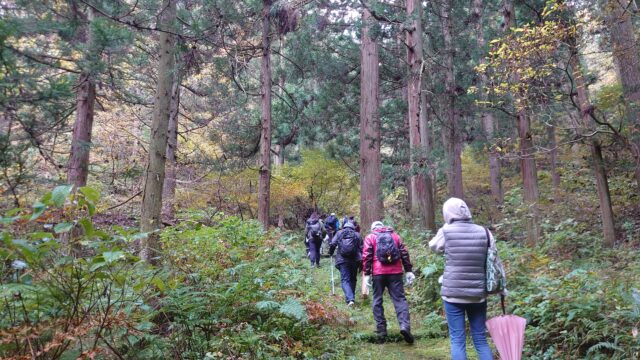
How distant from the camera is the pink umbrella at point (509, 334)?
3971 millimetres

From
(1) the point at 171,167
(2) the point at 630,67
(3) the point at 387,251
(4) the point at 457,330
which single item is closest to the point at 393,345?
(3) the point at 387,251

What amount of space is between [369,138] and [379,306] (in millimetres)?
6657

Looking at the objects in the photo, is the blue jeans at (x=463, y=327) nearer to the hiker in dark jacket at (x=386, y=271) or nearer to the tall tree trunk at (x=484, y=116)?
the hiker in dark jacket at (x=386, y=271)

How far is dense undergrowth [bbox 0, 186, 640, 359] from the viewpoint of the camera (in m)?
2.74

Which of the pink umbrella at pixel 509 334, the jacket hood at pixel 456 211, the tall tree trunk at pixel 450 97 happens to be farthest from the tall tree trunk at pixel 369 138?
the pink umbrella at pixel 509 334

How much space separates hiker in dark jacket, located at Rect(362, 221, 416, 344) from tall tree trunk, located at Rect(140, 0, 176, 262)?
3017 millimetres

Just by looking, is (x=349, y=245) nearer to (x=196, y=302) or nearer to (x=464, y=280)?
(x=464, y=280)

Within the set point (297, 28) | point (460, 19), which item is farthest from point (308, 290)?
point (460, 19)

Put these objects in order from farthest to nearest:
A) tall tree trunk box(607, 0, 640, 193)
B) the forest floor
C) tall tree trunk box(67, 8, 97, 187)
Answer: tall tree trunk box(67, 8, 97, 187), tall tree trunk box(607, 0, 640, 193), the forest floor

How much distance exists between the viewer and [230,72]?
12352 millimetres

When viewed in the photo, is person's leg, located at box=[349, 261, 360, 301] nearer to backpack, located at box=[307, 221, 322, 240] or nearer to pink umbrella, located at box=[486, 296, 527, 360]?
pink umbrella, located at box=[486, 296, 527, 360]

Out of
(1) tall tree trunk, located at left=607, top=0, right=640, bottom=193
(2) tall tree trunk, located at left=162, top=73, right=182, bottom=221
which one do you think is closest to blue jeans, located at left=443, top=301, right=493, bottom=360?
(1) tall tree trunk, located at left=607, top=0, right=640, bottom=193

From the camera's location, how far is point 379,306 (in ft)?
19.7

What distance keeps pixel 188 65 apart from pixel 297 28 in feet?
16.3
